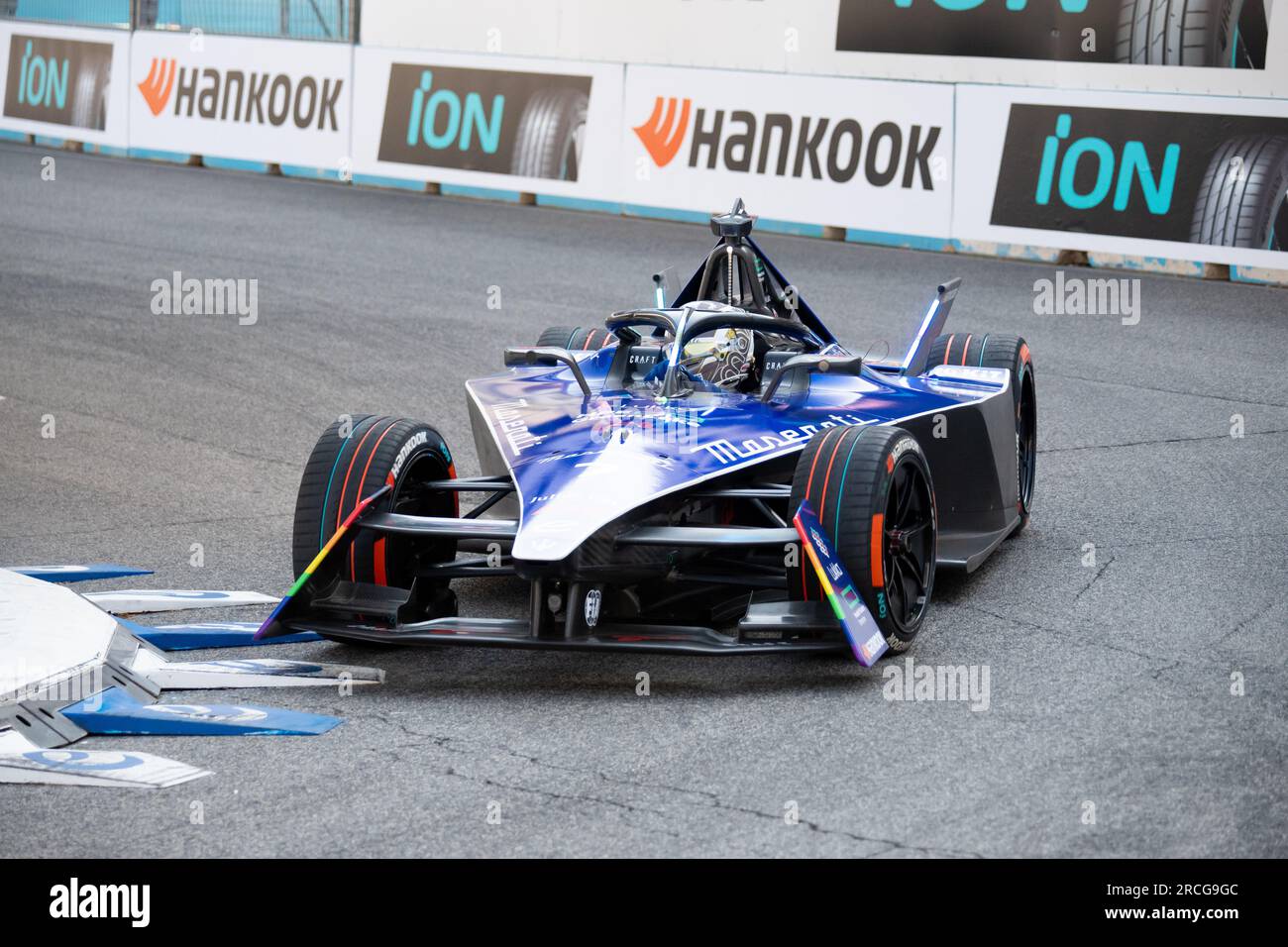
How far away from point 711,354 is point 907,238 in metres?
9.49

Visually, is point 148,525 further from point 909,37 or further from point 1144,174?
point 909,37

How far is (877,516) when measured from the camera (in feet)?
18.4

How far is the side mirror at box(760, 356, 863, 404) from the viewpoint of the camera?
643 cm

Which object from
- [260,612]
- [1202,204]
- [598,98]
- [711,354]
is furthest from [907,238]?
[260,612]

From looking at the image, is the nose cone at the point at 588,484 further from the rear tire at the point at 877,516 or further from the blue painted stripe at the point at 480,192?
the blue painted stripe at the point at 480,192

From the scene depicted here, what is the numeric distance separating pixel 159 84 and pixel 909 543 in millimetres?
19423

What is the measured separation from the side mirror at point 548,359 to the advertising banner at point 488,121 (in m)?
11.3

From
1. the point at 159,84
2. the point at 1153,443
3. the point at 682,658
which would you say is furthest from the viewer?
the point at 159,84

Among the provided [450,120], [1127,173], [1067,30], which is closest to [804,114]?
[1067,30]

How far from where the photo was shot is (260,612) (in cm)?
660

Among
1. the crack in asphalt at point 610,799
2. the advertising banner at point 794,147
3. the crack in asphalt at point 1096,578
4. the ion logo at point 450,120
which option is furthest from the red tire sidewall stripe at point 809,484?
the ion logo at point 450,120

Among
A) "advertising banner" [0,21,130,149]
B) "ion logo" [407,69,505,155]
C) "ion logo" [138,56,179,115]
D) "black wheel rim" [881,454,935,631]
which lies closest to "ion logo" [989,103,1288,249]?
"ion logo" [407,69,505,155]

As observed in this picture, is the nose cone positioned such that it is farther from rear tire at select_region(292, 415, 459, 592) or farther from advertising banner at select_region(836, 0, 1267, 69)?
advertising banner at select_region(836, 0, 1267, 69)

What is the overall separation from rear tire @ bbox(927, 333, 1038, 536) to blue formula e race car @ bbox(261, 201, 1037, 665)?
11.8 inches
